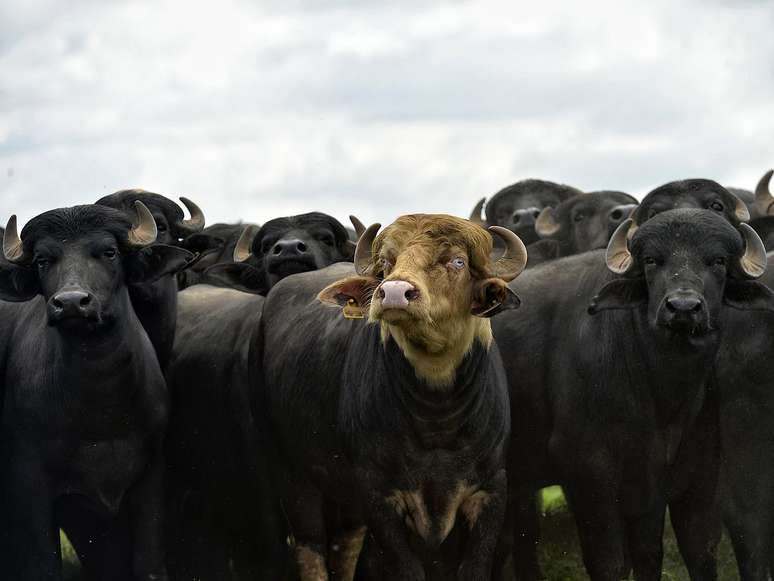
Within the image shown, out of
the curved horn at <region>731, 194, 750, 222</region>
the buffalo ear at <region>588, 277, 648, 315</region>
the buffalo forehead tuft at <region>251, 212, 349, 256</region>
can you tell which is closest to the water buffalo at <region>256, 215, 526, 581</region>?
the buffalo ear at <region>588, 277, 648, 315</region>

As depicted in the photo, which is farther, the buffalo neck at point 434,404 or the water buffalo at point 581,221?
the water buffalo at point 581,221

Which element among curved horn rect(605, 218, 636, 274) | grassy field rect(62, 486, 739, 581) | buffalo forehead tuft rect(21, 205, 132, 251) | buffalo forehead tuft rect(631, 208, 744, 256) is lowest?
grassy field rect(62, 486, 739, 581)

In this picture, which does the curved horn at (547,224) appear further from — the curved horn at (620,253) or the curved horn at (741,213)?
the curved horn at (620,253)

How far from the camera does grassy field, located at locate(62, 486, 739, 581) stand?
1198 centimetres

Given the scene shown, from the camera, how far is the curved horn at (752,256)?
957 cm

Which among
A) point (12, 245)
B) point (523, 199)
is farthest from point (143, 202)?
point (523, 199)

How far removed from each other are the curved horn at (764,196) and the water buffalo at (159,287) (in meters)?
5.11

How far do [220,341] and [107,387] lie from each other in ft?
5.60

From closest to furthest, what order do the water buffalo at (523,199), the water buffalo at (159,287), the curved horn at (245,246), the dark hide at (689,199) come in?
1. the dark hide at (689,199)
2. the water buffalo at (159,287)
3. the curved horn at (245,246)
4. the water buffalo at (523,199)

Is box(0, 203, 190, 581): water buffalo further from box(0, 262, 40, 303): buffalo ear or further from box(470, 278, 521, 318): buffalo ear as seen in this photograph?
box(470, 278, 521, 318): buffalo ear

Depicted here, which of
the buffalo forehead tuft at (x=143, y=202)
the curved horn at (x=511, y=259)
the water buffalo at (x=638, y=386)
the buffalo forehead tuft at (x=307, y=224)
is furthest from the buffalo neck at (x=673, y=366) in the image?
the buffalo forehead tuft at (x=143, y=202)

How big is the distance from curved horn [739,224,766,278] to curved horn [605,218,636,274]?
2.06 ft

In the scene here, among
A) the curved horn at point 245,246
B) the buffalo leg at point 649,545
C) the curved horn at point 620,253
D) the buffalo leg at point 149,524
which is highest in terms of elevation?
the curved horn at point 620,253

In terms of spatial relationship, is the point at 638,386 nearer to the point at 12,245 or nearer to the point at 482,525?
the point at 482,525
